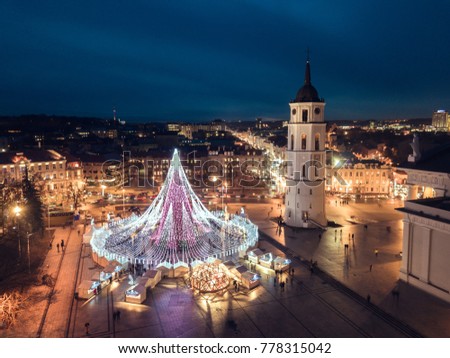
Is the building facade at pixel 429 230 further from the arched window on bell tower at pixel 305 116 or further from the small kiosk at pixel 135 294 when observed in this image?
the small kiosk at pixel 135 294

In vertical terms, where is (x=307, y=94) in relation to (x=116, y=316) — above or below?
above

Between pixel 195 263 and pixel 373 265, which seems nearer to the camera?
A: pixel 195 263

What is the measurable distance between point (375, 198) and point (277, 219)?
21.8 metres

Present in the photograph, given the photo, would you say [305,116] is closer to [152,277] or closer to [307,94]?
[307,94]

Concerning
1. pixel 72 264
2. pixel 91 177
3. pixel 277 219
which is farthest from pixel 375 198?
pixel 91 177

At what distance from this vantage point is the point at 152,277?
2269 cm

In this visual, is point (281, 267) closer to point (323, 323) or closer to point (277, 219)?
point (323, 323)

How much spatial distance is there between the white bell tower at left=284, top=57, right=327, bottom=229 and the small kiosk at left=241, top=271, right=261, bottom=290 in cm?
1552

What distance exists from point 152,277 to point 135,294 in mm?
2206

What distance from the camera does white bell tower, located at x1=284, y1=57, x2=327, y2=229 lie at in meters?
36.5

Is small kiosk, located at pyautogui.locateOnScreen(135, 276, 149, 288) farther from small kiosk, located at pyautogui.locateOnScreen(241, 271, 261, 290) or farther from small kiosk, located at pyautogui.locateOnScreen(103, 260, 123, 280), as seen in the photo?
small kiosk, located at pyautogui.locateOnScreen(241, 271, 261, 290)

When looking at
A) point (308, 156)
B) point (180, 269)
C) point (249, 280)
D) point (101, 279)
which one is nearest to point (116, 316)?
point (101, 279)

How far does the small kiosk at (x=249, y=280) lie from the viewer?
2234cm

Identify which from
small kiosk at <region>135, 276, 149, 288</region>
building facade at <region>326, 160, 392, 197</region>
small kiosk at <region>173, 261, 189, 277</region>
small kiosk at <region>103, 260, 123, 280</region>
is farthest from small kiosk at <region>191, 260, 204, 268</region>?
building facade at <region>326, 160, 392, 197</region>
